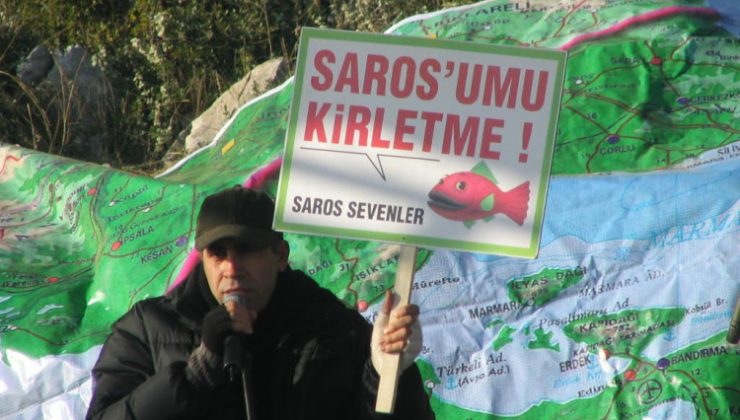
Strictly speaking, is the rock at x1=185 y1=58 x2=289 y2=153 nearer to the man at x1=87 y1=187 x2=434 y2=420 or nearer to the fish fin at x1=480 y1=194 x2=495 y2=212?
the man at x1=87 y1=187 x2=434 y2=420

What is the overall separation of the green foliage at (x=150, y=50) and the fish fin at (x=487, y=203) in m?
5.93

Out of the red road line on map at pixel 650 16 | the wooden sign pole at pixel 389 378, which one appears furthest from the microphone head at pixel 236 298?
the red road line on map at pixel 650 16

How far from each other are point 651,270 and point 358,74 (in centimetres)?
208

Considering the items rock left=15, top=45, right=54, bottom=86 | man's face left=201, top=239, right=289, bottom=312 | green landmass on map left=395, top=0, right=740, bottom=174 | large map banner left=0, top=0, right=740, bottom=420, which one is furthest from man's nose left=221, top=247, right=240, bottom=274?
rock left=15, top=45, right=54, bottom=86

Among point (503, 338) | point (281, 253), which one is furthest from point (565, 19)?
point (281, 253)

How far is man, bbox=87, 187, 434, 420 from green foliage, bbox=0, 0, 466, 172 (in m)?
5.79

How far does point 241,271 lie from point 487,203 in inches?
24.4

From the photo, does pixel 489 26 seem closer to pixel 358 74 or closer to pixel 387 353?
pixel 358 74

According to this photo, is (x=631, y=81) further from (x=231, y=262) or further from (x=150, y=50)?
(x=150, y=50)

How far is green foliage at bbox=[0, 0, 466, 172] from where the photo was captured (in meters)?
9.45

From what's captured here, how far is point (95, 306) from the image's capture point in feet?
18.9

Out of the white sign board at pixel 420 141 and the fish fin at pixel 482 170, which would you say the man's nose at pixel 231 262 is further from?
the fish fin at pixel 482 170

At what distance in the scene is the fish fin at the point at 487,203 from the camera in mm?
3354

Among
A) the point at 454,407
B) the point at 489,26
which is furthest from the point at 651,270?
the point at 489,26
